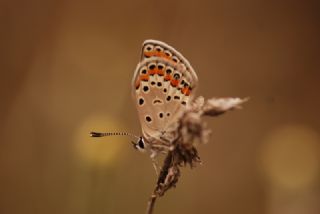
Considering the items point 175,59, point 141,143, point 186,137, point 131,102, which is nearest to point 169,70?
point 175,59

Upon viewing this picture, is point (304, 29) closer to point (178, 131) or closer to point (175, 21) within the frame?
point (175, 21)

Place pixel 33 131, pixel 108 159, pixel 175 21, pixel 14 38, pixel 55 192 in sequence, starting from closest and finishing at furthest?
pixel 108 159 → pixel 55 192 → pixel 33 131 → pixel 14 38 → pixel 175 21

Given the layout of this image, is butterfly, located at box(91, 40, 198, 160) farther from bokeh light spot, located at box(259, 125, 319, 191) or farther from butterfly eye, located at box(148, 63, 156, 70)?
bokeh light spot, located at box(259, 125, 319, 191)

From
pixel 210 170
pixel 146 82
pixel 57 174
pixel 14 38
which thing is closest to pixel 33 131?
pixel 57 174

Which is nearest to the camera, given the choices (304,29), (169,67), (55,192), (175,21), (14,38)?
(169,67)

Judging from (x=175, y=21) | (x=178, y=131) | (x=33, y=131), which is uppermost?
(x=175, y=21)

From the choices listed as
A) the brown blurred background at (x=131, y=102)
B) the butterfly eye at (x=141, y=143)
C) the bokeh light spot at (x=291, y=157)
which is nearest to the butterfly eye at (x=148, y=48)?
the butterfly eye at (x=141, y=143)

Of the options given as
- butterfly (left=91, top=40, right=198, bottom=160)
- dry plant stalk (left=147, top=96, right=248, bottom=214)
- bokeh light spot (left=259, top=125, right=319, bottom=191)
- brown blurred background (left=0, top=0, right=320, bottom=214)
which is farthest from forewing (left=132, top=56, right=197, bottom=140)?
bokeh light spot (left=259, top=125, right=319, bottom=191)
